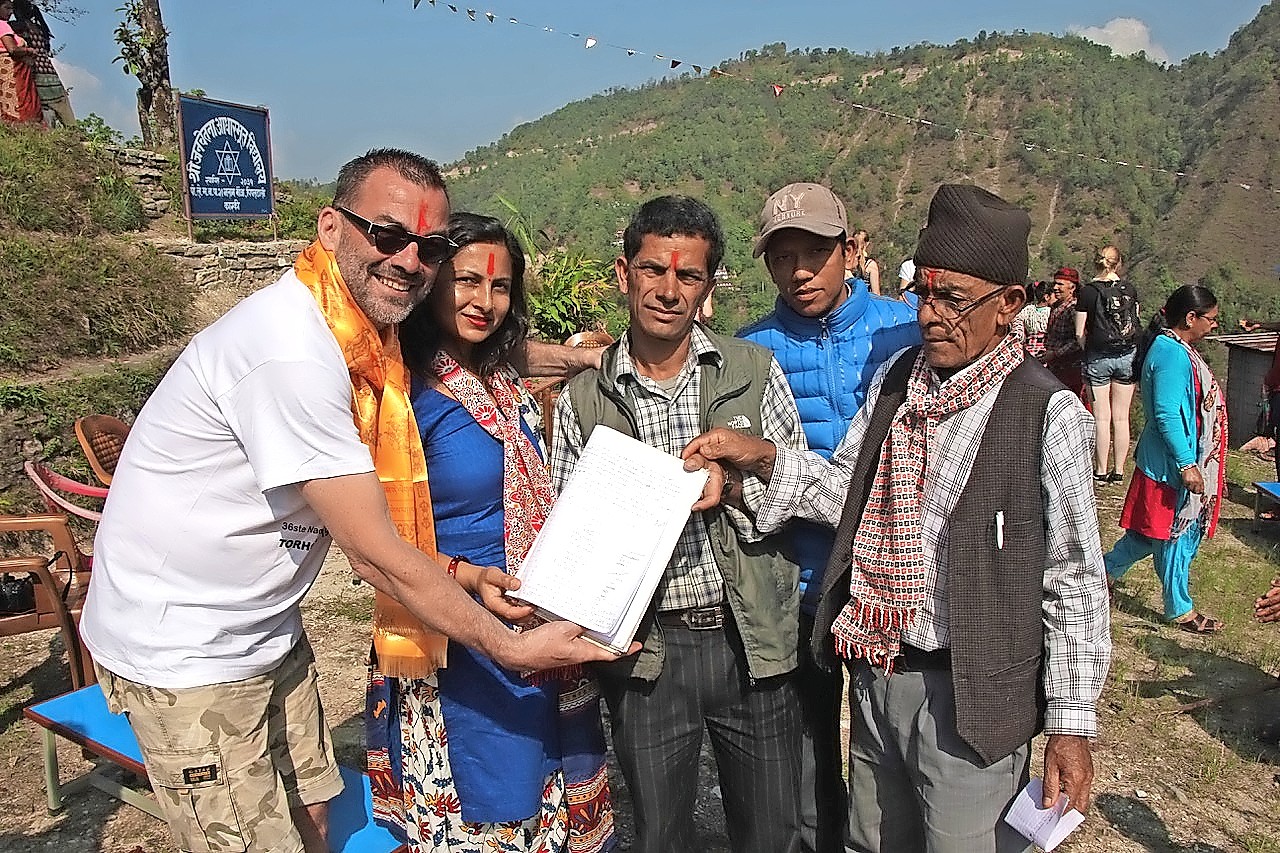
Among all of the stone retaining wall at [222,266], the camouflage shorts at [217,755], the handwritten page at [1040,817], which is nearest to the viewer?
the handwritten page at [1040,817]

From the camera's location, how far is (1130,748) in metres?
4.01

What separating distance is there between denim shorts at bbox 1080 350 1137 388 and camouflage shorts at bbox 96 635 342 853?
7.96 metres

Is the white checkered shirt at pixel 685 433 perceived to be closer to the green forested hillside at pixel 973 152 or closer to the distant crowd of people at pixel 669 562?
the distant crowd of people at pixel 669 562

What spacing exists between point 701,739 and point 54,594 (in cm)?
326

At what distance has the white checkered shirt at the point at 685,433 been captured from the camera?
221 cm

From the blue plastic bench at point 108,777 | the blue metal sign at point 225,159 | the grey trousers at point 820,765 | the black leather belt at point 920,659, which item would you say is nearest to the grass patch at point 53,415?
the blue plastic bench at point 108,777

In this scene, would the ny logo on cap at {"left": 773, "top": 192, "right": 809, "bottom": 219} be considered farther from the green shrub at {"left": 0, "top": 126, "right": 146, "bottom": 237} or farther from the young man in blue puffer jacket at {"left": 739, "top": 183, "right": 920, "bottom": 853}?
the green shrub at {"left": 0, "top": 126, "right": 146, "bottom": 237}

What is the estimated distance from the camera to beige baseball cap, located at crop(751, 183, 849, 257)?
2326 millimetres

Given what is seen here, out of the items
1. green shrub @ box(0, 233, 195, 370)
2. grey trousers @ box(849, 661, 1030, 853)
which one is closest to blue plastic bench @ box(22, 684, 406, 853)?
grey trousers @ box(849, 661, 1030, 853)

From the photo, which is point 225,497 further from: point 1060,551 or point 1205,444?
point 1205,444

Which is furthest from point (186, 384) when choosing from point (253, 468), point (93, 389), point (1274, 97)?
point (1274, 97)

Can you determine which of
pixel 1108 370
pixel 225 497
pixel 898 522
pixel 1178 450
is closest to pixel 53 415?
pixel 225 497

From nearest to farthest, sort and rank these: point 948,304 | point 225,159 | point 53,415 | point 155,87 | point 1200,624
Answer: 1. point 948,304
2. point 1200,624
3. point 53,415
4. point 225,159
5. point 155,87

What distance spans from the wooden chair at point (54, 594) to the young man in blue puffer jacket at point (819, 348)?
11.3ft
